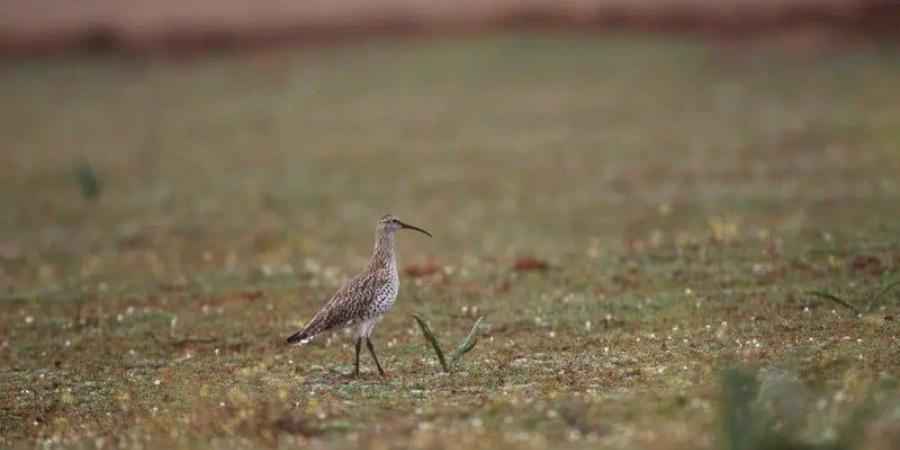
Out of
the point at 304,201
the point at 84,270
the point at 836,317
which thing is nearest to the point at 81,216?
the point at 304,201

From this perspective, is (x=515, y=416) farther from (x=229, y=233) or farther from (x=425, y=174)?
(x=425, y=174)

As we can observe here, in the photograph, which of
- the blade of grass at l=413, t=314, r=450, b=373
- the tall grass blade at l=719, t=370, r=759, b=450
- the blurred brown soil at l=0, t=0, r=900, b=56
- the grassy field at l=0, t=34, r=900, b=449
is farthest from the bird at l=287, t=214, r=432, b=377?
the blurred brown soil at l=0, t=0, r=900, b=56

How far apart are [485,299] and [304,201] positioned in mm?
16741

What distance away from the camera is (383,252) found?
18.9 m

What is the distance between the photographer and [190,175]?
45.1 m

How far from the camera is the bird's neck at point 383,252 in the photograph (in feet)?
61.6

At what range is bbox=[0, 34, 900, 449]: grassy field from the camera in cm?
1509

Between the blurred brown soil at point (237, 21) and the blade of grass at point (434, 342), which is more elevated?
the blurred brown soil at point (237, 21)

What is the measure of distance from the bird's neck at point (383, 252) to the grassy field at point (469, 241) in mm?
1397

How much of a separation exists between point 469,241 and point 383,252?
13.0 meters

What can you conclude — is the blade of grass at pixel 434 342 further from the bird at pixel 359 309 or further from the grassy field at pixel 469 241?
the bird at pixel 359 309

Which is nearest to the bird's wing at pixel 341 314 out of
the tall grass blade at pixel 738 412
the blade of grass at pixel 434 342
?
the blade of grass at pixel 434 342

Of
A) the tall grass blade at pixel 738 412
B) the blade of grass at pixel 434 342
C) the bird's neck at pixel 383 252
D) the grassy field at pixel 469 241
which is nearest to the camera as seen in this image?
the tall grass blade at pixel 738 412

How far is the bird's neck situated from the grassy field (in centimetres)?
140
